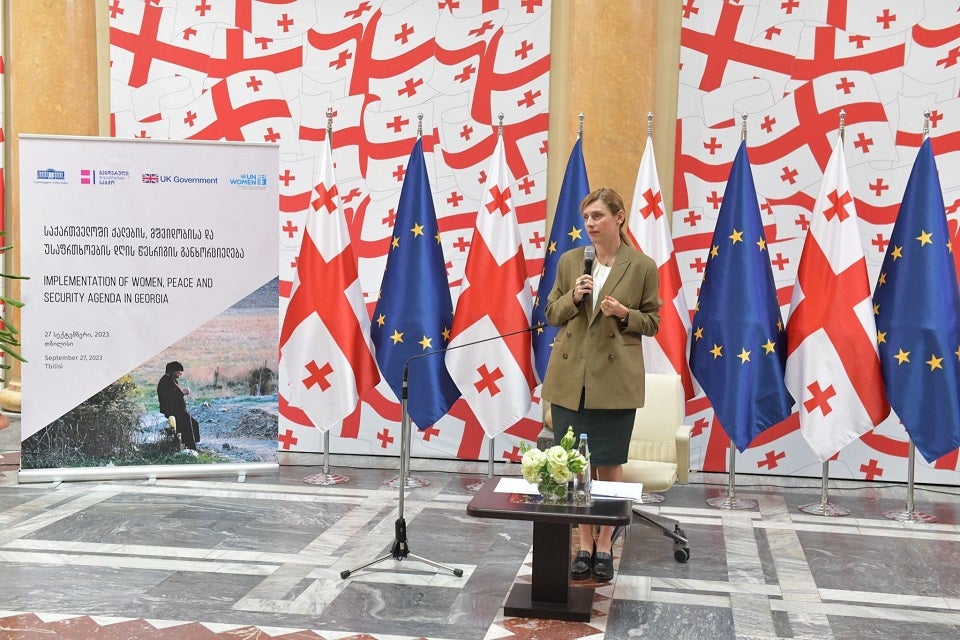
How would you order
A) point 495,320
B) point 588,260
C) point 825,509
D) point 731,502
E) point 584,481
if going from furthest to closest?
point 495,320
point 731,502
point 825,509
point 588,260
point 584,481

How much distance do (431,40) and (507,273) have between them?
1.96 m

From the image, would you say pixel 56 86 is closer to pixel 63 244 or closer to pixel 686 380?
pixel 63 244

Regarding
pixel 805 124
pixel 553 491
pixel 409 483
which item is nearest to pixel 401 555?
pixel 553 491

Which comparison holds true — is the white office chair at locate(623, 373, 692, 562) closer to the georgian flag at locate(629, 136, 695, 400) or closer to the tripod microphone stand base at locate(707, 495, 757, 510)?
the georgian flag at locate(629, 136, 695, 400)

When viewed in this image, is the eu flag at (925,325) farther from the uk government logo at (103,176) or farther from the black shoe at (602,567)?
the uk government logo at (103,176)

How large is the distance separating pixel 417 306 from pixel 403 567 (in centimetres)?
216

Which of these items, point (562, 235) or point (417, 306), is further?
point (417, 306)

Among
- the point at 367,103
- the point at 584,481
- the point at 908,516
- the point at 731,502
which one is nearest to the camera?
the point at 584,481

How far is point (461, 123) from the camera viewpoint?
23.3 ft

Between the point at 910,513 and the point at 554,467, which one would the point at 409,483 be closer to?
the point at 554,467

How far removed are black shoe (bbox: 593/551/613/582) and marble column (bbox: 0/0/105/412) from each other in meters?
4.81

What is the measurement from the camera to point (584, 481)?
3.86 metres

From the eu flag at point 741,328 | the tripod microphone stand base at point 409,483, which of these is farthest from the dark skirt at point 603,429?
the tripod microphone stand base at point 409,483

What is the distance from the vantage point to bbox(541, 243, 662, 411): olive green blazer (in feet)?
14.0
